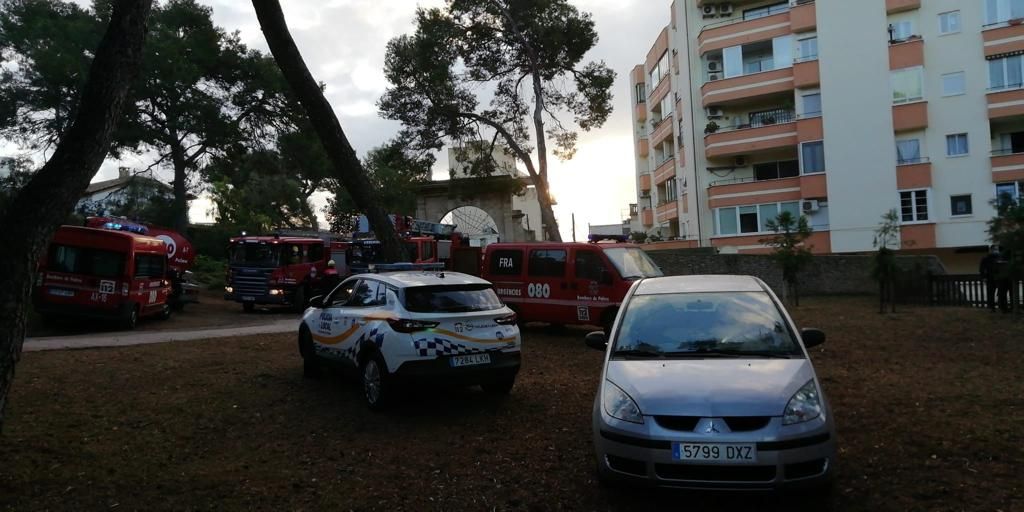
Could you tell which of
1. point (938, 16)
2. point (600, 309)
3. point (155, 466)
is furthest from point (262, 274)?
point (938, 16)

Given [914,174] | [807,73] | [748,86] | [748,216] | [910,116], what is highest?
[807,73]

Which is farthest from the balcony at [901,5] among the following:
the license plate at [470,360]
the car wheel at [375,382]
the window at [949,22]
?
the car wheel at [375,382]

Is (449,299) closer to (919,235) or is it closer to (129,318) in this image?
(129,318)

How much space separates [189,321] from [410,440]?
637 inches

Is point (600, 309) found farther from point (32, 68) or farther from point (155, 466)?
point (32, 68)

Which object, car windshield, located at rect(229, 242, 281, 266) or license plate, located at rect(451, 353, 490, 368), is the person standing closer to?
license plate, located at rect(451, 353, 490, 368)

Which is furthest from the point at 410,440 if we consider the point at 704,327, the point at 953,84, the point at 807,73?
the point at 953,84

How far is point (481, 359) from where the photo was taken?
7.84m

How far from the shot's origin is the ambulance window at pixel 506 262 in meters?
15.3

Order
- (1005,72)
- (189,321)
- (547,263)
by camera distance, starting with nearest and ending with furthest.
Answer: (547,263), (189,321), (1005,72)

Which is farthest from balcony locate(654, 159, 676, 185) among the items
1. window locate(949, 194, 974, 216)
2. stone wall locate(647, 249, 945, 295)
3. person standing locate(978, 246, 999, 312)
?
person standing locate(978, 246, 999, 312)

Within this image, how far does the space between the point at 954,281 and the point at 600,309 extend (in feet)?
42.0

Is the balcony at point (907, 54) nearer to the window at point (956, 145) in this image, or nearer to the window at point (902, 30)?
the window at point (902, 30)

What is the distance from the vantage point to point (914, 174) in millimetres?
30531
